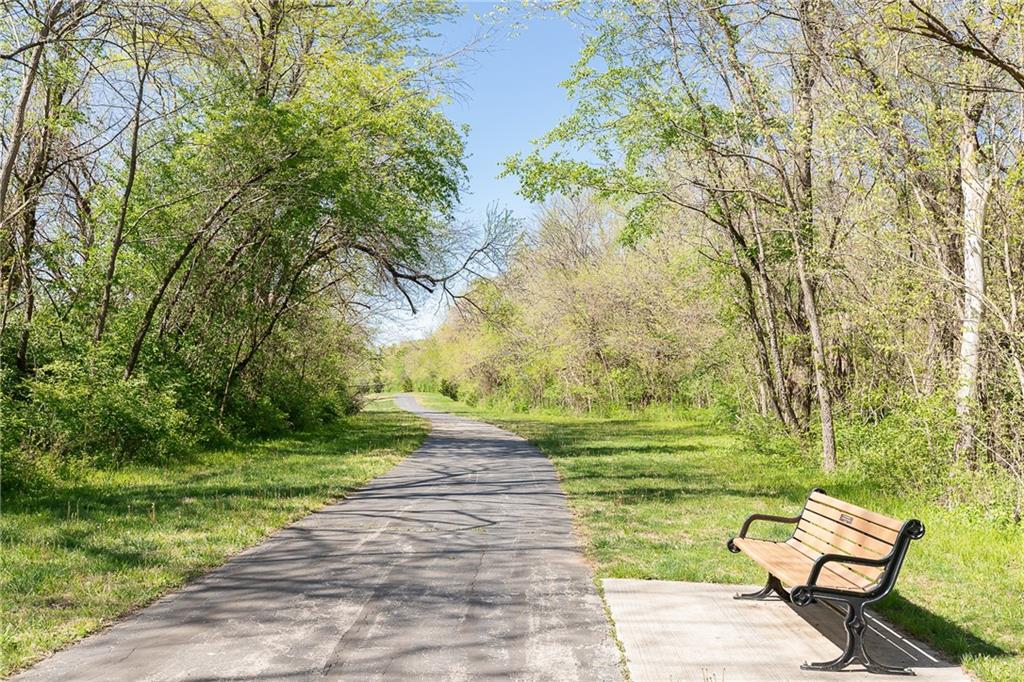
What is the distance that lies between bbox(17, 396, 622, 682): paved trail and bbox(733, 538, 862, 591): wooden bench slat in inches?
47.9

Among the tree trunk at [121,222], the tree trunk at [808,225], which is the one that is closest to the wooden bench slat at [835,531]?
the tree trunk at [808,225]

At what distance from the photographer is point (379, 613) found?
5488 mm

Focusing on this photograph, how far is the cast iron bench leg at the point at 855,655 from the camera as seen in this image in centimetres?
464

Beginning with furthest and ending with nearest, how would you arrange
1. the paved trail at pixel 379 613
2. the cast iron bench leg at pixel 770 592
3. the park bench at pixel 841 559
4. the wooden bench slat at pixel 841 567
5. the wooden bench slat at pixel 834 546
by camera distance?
the cast iron bench leg at pixel 770 592 < the wooden bench slat at pixel 834 546 < the wooden bench slat at pixel 841 567 < the park bench at pixel 841 559 < the paved trail at pixel 379 613

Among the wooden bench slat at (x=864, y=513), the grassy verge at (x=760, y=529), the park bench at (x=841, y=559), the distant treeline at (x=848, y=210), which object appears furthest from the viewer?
the distant treeline at (x=848, y=210)

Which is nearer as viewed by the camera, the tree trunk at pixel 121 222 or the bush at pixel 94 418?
the bush at pixel 94 418

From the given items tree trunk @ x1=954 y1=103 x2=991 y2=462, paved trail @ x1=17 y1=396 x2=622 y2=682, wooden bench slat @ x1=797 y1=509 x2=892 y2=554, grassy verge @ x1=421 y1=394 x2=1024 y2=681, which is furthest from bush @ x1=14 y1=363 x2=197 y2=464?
tree trunk @ x1=954 y1=103 x2=991 y2=462

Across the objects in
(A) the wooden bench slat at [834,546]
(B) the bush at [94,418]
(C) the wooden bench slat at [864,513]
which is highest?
(B) the bush at [94,418]

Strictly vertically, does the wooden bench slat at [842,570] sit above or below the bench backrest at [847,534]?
below

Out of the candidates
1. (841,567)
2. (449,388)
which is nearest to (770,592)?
(841,567)

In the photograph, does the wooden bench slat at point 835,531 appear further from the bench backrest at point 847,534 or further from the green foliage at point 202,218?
the green foliage at point 202,218

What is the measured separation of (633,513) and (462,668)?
19.5ft

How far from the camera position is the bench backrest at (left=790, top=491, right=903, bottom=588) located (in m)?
5.18

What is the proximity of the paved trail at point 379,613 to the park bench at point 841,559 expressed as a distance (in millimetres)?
1264
